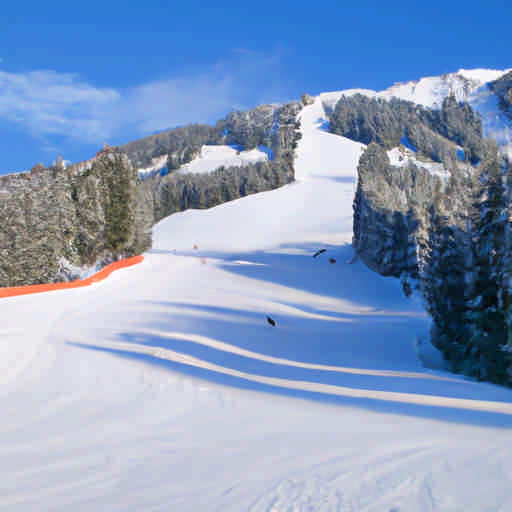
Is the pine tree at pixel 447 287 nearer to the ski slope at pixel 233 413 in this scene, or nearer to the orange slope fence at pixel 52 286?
the ski slope at pixel 233 413

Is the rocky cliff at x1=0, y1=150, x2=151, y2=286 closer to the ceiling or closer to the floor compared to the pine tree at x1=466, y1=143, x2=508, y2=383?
closer to the ceiling

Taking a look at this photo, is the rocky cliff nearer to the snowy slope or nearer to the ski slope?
the ski slope

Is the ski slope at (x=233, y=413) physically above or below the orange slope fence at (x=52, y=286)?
below

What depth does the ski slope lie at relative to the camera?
3602 millimetres

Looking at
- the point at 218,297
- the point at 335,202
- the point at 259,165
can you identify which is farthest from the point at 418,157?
the point at 218,297

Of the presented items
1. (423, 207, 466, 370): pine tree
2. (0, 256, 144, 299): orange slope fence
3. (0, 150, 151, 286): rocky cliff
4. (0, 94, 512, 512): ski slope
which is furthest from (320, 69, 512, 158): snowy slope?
(0, 94, 512, 512): ski slope

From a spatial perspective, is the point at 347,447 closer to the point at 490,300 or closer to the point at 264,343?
the point at 490,300

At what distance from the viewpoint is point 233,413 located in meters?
6.09

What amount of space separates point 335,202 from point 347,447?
56575mm

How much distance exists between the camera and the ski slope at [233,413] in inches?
142

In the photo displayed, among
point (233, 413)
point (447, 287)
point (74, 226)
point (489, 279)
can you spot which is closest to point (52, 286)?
point (233, 413)

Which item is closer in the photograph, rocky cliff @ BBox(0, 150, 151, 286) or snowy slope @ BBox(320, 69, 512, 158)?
rocky cliff @ BBox(0, 150, 151, 286)

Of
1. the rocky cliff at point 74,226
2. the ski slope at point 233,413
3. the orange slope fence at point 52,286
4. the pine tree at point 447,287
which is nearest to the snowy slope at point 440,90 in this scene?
the rocky cliff at point 74,226

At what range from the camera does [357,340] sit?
40.8 ft
